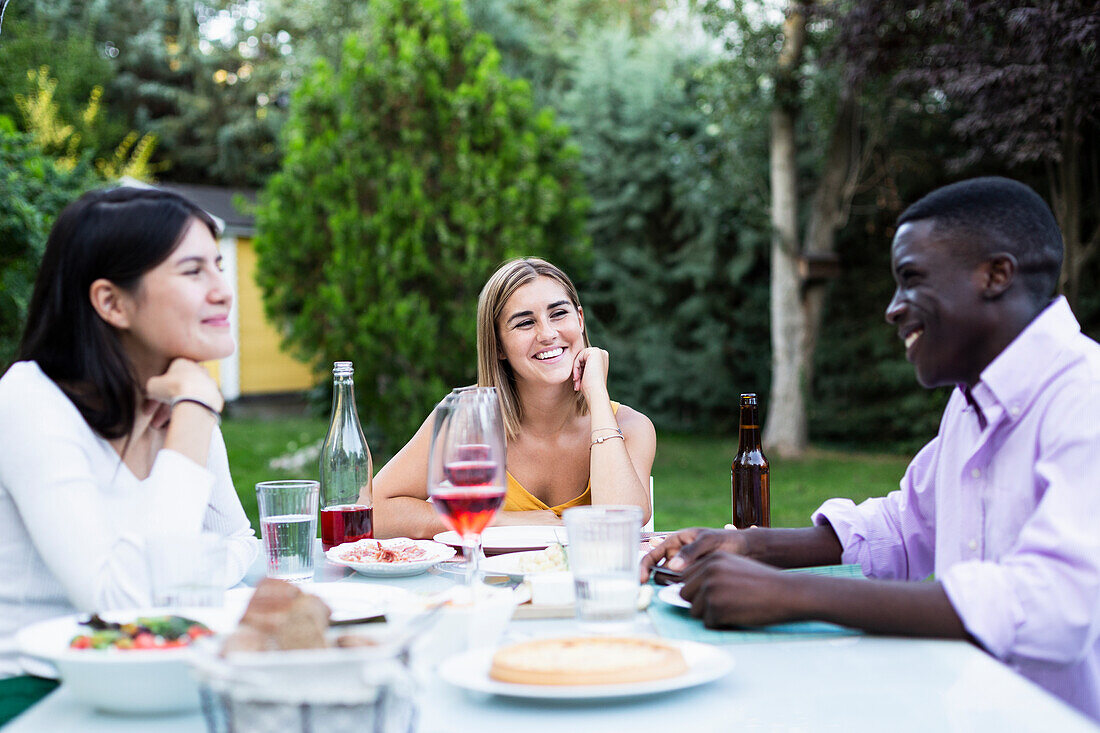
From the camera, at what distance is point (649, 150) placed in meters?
14.1

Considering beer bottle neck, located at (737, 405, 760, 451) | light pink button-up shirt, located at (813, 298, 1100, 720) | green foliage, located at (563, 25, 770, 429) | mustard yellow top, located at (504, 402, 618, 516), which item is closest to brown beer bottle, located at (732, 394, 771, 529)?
beer bottle neck, located at (737, 405, 760, 451)

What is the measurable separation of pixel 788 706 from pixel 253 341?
18.3 meters

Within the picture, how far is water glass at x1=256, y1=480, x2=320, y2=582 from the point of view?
218 centimetres

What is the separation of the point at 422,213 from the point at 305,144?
1.84 metres

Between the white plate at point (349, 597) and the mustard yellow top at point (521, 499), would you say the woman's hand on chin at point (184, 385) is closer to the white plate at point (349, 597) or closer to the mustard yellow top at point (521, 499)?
the white plate at point (349, 597)

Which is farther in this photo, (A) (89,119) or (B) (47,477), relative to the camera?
(A) (89,119)

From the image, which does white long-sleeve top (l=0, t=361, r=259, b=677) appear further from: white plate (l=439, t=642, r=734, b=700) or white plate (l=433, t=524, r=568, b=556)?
white plate (l=433, t=524, r=568, b=556)

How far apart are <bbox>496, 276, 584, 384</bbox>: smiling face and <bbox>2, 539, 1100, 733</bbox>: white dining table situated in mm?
2012

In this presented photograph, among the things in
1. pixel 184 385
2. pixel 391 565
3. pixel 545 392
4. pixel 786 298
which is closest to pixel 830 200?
pixel 786 298

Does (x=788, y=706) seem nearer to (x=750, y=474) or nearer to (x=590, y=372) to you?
(x=750, y=474)

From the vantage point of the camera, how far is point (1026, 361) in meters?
1.78

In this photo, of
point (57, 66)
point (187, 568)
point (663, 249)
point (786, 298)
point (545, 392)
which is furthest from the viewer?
point (57, 66)

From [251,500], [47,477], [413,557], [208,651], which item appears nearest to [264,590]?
[208,651]

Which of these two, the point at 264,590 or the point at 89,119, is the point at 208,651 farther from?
the point at 89,119
